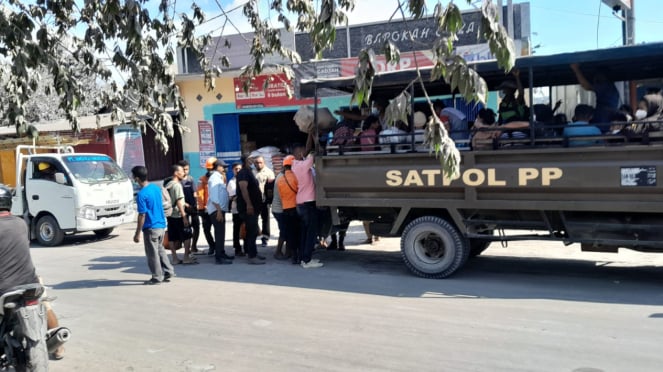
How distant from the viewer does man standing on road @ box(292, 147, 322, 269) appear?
8383mm

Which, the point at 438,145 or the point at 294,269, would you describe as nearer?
the point at 438,145

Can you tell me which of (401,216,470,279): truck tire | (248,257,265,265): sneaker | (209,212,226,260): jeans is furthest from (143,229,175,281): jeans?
(401,216,470,279): truck tire

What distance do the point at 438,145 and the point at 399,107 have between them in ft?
0.94

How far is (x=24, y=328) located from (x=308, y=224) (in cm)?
478

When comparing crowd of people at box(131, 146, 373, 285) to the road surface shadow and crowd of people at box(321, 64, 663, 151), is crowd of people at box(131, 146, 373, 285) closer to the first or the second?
crowd of people at box(321, 64, 663, 151)

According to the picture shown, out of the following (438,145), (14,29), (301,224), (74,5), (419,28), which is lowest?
(301,224)

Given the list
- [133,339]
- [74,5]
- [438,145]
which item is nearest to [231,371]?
[133,339]

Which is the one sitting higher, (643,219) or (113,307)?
(643,219)

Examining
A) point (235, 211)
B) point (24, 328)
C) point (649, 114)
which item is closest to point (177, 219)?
point (235, 211)

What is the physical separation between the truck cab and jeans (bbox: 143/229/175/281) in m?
4.57

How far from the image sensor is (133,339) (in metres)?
5.47

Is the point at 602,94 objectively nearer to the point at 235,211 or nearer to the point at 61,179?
the point at 235,211

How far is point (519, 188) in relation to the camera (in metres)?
6.77

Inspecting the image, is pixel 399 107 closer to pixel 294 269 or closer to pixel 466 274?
pixel 466 274
